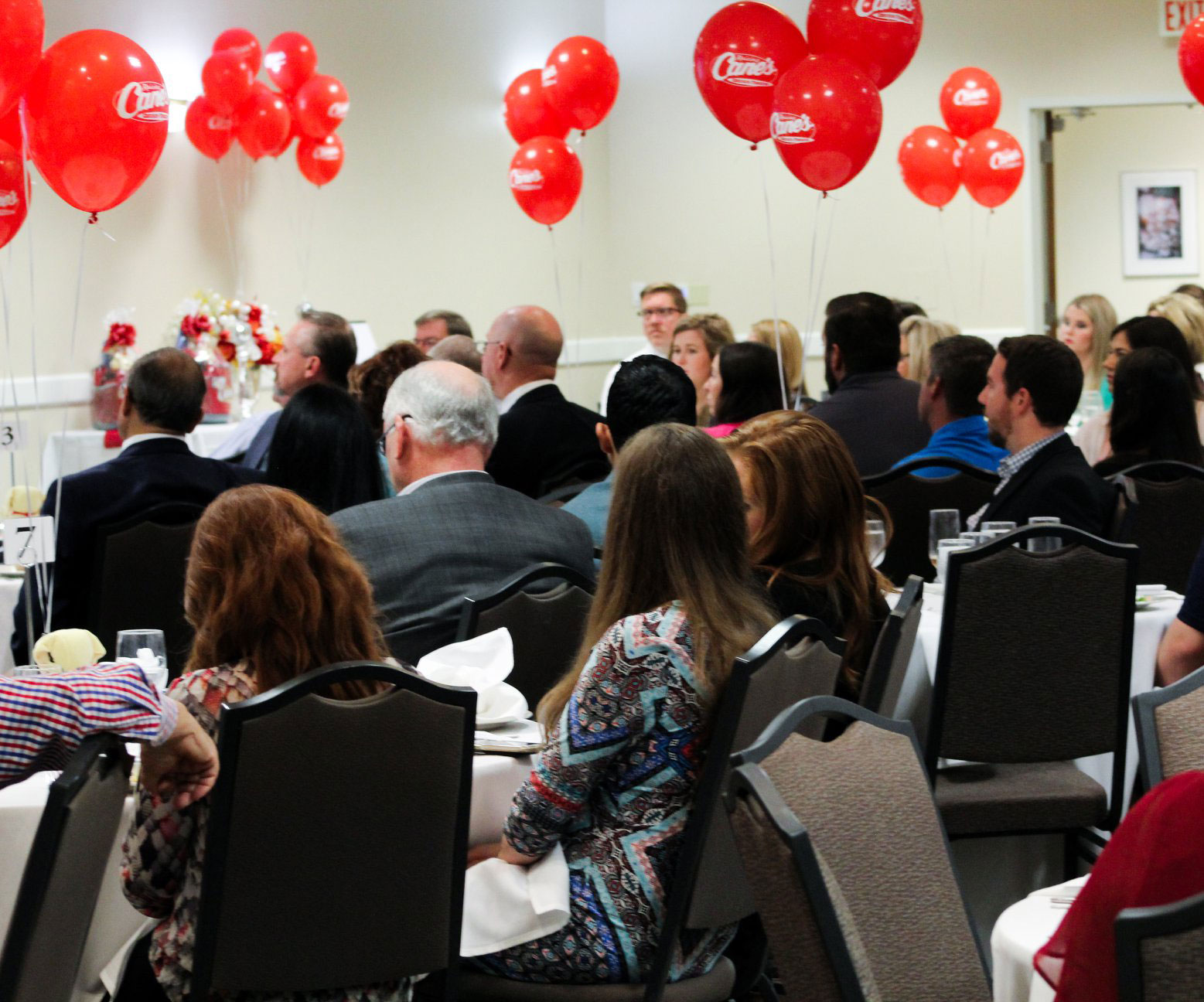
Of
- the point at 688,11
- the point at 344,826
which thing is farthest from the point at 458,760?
the point at 688,11

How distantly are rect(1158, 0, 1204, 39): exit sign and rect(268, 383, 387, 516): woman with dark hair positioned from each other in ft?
26.6

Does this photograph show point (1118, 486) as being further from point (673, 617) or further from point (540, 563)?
point (673, 617)

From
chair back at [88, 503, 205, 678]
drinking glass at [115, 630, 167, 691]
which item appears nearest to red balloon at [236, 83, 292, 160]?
chair back at [88, 503, 205, 678]

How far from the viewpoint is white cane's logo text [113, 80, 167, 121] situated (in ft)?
14.3

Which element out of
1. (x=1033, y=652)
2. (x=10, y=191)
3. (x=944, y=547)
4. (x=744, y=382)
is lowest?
(x=1033, y=652)

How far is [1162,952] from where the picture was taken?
1.12 m

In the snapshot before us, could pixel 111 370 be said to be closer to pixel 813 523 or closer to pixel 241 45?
pixel 241 45

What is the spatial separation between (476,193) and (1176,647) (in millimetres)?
7640

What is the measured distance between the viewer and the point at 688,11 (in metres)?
10.8

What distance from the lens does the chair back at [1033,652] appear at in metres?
3.16

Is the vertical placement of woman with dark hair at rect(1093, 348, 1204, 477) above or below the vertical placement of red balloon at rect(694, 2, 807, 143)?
below

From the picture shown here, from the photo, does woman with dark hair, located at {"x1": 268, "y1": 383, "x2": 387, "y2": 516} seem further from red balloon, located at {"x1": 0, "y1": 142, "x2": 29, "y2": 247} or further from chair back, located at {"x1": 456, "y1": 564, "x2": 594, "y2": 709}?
chair back, located at {"x1": 456, "y1": 564, "x2": 594, "y2": 709}

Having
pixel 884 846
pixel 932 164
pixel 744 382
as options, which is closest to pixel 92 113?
pixel 744 382

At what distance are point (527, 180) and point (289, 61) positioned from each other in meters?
1.33
